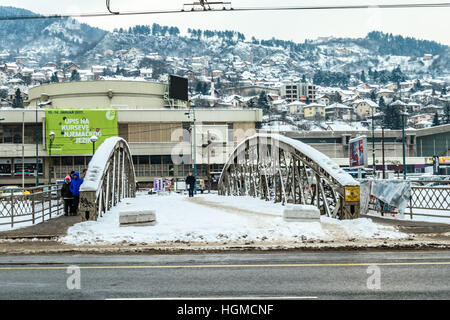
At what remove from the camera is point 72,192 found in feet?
59.5

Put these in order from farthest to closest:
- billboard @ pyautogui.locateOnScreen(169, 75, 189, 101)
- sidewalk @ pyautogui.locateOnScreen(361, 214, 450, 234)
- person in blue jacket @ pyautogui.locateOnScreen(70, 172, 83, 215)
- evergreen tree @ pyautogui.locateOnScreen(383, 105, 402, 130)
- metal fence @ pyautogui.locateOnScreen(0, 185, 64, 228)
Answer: evergreen tree @ pyautogui.locateOnScreen(383, 105, 402, 130), billboard @ pyautogui.locateOnScreen(169, 75, 189, 101), person in blue jacket @ pyautogui.locateOnScreen(70, 172, 83, 215), metal fence @ pyautogui.locateOnScreen(0, 185, 64, 228), sidewalk @ pyautogui.locateOnScreen(361, 214, 450, 234)

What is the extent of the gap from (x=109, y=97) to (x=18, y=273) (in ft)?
260

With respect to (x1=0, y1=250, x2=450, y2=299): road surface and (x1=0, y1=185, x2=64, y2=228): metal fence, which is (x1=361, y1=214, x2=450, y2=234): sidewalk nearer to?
(x1=0, y1=250, x2=450, y2=299): road surface

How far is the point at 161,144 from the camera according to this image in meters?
78.1

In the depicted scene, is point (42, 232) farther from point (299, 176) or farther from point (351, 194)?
point (299, 176)

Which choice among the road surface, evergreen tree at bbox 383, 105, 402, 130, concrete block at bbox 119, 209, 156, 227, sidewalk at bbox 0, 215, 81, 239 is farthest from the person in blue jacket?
evergreen tree at bbox 383, 105, 402, 130

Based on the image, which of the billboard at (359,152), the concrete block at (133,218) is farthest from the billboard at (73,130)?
the concrete block at (133,218)

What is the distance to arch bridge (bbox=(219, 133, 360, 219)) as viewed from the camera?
1459 centimetres

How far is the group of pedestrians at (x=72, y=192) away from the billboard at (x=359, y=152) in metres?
12.8

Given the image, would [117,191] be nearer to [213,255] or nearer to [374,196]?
[374,196]

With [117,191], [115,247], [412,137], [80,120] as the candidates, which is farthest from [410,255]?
[412,137]

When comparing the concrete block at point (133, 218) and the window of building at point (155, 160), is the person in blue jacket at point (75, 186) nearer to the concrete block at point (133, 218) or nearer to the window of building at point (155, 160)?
the concrete block at point (133, 218)

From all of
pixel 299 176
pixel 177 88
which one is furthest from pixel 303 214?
pixel 177 88
